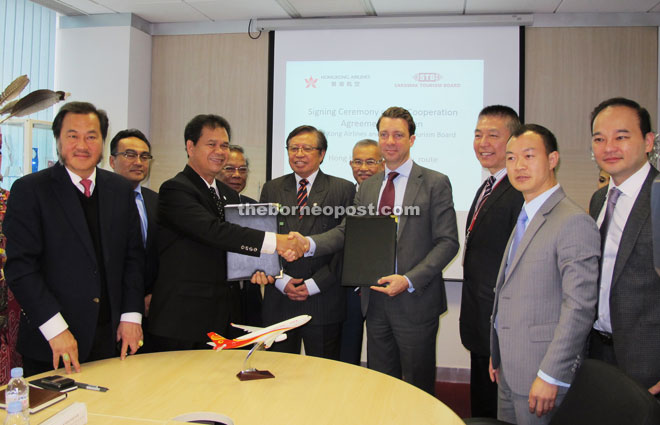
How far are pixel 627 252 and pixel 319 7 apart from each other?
3.79 m

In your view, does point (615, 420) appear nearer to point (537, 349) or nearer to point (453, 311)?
point (537, 349)

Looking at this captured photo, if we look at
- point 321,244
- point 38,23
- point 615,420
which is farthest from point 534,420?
point 38,23

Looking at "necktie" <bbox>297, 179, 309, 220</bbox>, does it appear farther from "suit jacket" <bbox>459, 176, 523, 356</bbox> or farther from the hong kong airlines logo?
the hong kong airlines logo

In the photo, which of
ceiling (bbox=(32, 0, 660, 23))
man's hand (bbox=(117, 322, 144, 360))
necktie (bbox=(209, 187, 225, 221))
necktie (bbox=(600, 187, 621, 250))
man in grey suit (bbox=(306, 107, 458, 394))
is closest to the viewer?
necktie (bbox=(600, 187, 621, 250))

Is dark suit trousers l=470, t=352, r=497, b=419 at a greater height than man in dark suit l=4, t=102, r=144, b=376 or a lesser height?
lesser

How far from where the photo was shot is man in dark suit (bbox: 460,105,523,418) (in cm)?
259

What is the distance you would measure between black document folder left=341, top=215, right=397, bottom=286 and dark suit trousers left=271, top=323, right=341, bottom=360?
1.63 feet

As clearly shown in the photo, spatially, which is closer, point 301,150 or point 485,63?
point 301,150

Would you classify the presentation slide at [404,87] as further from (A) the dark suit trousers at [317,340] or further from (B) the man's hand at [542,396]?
(B) the man's hand at [542,396]

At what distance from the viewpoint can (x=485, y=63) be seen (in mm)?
4816

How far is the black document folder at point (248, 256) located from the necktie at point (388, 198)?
0.64 metres

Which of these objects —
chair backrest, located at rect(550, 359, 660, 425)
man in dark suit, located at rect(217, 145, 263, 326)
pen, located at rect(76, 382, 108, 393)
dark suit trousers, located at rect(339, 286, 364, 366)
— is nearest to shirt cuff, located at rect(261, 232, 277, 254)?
man in dark suit, located at rect(217, 145, 263, 326)

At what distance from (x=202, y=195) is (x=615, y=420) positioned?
85.5 inches

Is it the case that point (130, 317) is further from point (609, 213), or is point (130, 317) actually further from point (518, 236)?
point (609, 213)
